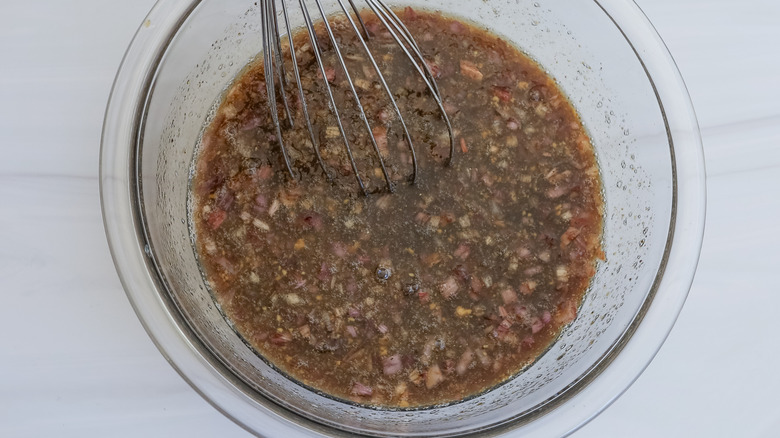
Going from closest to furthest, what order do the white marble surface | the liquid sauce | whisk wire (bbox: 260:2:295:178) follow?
1. whisk wire (bbox: 260:2:295:178)
2. the liquid sauce
3. the white marble surface

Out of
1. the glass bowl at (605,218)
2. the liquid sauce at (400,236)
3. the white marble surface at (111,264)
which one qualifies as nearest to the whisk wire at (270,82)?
the liquid sauce at (400,236)

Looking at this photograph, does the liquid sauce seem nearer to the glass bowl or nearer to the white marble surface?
the glass bowl

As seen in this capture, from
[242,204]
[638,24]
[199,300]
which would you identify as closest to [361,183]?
[242,204]

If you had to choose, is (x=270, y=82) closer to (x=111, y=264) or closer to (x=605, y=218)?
(x=111, y=264)

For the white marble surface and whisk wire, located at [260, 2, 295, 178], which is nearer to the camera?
whisk wire, located at [260, 2, 295, 178]

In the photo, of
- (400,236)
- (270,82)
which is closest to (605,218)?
(400,236)

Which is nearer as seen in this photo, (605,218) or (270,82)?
(270,82)

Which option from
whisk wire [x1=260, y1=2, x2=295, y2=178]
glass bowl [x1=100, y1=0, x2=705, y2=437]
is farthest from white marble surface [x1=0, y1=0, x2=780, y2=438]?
whisk wire [x1=260, y1=2, x2=295, y2=178]
